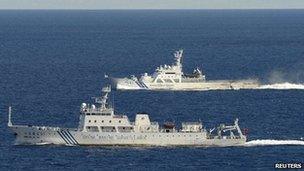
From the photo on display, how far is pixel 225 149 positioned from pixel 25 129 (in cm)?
2349

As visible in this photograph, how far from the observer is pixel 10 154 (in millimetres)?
131875

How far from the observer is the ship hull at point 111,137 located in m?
135

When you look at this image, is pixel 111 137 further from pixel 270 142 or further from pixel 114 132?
pixel 270 142

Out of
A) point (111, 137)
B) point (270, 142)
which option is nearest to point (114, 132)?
point (111, 137)

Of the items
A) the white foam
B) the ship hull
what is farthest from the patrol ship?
the white foam

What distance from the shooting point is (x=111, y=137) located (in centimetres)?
13512

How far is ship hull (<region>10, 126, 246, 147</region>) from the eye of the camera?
443 feet

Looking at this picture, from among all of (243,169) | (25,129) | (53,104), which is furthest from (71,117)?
(243,169)

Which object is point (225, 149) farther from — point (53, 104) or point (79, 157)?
point (53, 104)

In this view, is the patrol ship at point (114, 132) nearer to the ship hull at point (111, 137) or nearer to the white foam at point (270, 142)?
the ship hull at point (111, 137)

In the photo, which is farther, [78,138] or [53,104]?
[53,104]

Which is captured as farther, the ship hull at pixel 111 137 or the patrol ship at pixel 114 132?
the ship hull at pixel 111 137

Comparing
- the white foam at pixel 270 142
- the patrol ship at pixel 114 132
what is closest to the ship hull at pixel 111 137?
the patrol ship at pixel 114 132

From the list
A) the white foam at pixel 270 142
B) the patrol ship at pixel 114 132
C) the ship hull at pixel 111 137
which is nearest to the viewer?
the patrol ship at pixel 114 132
